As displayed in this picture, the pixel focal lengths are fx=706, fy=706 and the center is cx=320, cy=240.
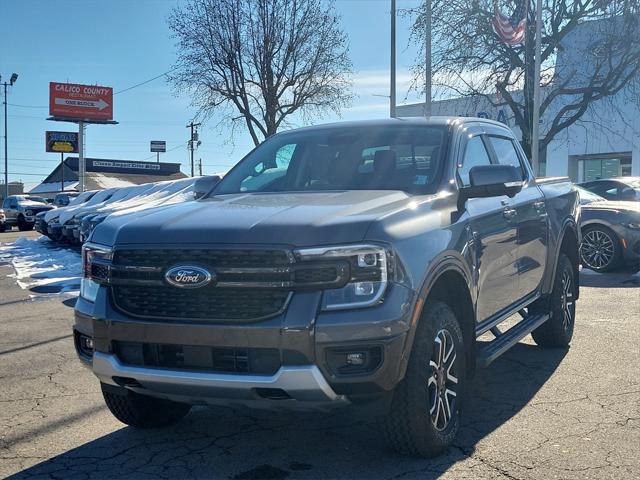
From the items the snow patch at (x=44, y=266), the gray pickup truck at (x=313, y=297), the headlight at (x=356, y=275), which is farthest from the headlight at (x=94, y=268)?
the snow patch at (x=44, y=266)

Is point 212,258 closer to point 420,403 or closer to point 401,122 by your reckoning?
point 420,403

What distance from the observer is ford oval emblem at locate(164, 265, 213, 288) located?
11.0ft

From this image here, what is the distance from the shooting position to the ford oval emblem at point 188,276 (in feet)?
11.0

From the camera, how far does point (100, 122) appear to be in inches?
2030

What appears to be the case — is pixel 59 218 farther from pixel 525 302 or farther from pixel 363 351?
pixel 363 351

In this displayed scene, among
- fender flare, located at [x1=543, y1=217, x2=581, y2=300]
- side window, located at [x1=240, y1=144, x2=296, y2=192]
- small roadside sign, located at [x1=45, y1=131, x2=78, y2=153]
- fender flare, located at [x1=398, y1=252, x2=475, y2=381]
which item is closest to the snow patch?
side window, located at [x1=240, y1=144, x2=296, y2=192]

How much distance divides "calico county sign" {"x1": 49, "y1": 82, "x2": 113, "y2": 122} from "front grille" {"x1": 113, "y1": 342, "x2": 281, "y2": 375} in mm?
49601

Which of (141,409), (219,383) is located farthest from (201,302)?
Result: (141,409)

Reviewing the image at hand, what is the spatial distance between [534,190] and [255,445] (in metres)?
3.19

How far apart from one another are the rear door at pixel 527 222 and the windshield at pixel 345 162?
0.94 meters

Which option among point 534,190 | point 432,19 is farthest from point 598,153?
point 534,190

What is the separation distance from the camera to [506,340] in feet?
15.9

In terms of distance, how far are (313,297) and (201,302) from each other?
568 mm

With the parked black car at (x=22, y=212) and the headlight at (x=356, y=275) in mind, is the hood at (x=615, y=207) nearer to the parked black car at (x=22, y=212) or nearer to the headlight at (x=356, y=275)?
the headlight at (x=356, y=275)
